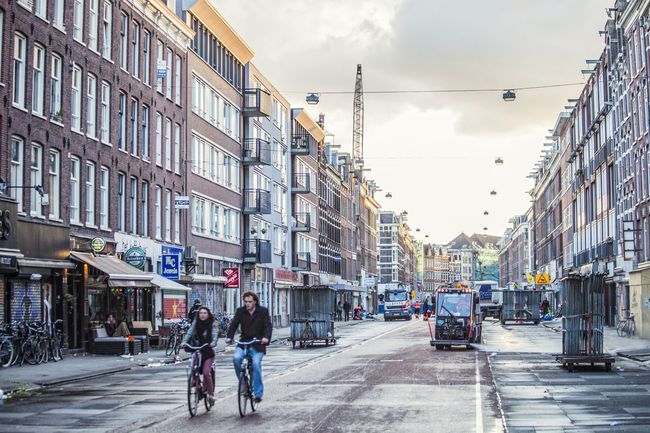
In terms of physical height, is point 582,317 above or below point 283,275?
below

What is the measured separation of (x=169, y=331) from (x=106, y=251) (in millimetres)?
3833

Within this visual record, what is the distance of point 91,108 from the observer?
37.8 m

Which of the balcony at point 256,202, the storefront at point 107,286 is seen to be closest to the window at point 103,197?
the storefront at point 107,286

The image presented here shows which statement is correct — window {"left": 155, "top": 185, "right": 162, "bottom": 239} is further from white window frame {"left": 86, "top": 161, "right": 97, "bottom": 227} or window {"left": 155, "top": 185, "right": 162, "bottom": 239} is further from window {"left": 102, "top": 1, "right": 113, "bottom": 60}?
window {"left": 102, "top": 1, "right": 113, "bottom": 60}

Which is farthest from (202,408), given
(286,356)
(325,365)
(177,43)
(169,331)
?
(177,43)

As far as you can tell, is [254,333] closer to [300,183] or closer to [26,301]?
[26,301]

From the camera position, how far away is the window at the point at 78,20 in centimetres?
3607

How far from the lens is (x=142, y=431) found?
14.2 m

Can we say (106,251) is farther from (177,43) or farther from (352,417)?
(352,417)

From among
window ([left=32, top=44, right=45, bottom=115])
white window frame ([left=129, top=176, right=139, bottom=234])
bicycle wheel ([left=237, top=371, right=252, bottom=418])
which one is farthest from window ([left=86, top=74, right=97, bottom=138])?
bicycle wheel ([left=237, top=371, right=252, bottom=418])

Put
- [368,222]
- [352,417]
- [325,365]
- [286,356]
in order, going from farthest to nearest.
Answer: [368,222], [286,356], [325,365], [352,417]

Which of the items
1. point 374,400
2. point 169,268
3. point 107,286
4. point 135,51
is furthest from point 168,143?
point 374,400

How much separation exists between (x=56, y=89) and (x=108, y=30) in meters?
5.80

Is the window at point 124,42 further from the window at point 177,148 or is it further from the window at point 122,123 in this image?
the window at point 177,148
